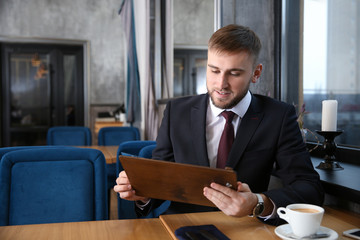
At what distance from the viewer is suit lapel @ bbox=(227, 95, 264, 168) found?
1.39 m

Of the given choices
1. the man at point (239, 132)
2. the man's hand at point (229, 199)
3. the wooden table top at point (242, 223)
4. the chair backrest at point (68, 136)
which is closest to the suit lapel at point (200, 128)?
the man at point (239, 132)

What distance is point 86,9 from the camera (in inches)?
280

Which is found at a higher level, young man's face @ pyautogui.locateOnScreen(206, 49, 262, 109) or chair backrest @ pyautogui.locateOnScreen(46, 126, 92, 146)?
young man's face @ pyautogui.locateOnScreen(206, 49, 262, 109)

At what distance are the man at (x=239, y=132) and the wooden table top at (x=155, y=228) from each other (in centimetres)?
12

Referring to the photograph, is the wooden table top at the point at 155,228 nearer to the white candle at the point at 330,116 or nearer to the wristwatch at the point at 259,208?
the wristwatch at the point at 259,208

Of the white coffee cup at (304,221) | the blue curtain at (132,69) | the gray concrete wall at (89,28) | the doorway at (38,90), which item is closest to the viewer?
the white coffee cup at (304,221)

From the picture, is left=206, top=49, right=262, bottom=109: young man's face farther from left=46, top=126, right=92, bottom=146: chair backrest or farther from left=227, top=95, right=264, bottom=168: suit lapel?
left=46, top=126, right=92, bottom=146: chair backrest

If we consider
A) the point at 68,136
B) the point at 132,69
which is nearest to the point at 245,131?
the point at 68,136

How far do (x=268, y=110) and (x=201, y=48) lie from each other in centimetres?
463

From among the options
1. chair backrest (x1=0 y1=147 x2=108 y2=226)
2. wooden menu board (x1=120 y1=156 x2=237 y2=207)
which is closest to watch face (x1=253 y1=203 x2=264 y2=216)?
wooden menu board (x1=120 y1=156 x2=237 y2=207)

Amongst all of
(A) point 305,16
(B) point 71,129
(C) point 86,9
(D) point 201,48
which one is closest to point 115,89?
(C) point 86,9

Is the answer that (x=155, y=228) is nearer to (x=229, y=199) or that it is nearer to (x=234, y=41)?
(x=229, y=199)

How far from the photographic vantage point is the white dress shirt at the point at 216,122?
146 cm

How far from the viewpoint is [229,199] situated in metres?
1.03
